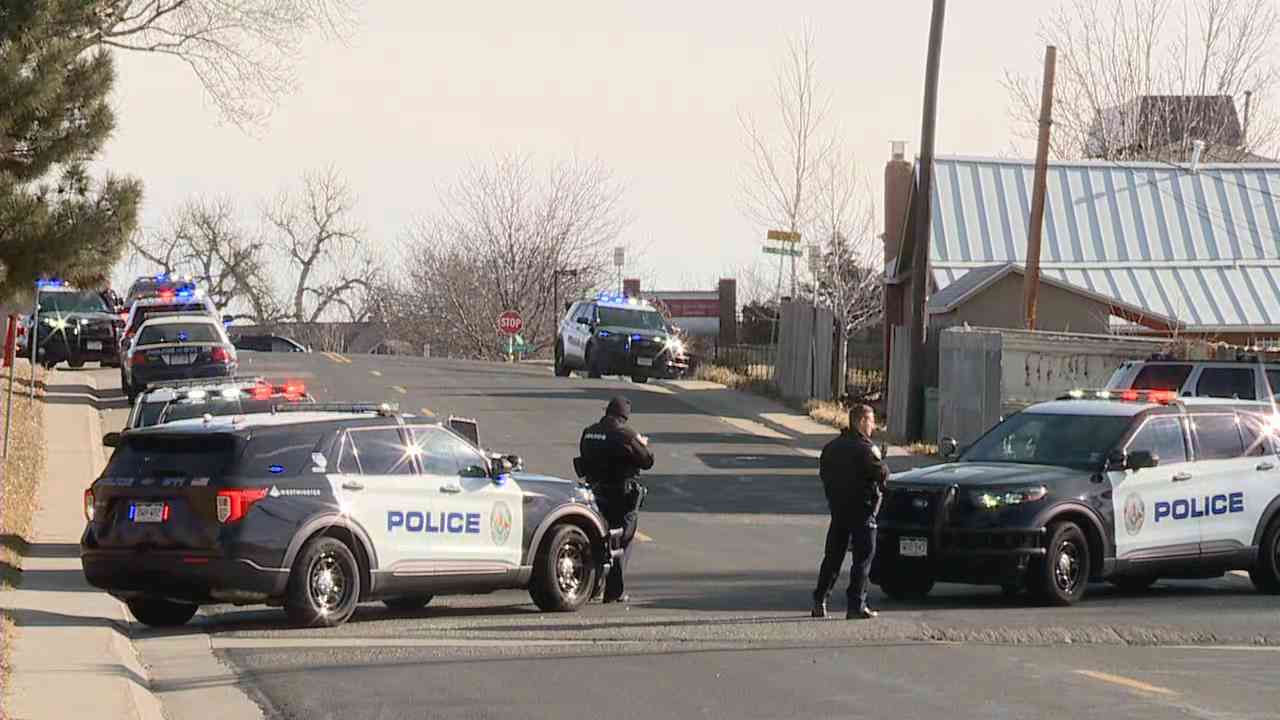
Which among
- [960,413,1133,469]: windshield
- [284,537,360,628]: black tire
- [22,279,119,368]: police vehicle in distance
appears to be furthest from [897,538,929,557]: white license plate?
[22,279,119,368]: police vehicle in distance

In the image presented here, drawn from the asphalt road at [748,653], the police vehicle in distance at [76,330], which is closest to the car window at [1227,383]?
the asphalt road at [748,653]

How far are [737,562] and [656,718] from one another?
9934mm

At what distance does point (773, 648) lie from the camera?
46.9 feet

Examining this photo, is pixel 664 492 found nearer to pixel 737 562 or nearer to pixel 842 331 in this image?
pixel 737 562

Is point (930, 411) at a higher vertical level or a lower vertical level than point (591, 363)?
lower

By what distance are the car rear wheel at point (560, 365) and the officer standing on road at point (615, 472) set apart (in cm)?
3134

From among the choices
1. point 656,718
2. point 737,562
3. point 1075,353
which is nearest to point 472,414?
point 1075,353

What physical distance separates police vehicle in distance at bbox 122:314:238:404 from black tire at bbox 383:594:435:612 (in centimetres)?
1821

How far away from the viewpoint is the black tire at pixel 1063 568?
16719 millimetres

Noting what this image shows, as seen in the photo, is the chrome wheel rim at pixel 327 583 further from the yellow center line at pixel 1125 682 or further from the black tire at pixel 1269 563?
the black tire at pixel 1269 563

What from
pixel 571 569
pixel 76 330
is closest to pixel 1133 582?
pixel 571 569

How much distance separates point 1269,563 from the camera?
18438mm

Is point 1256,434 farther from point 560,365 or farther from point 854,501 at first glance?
point 560,365

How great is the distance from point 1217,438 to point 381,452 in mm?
7607
